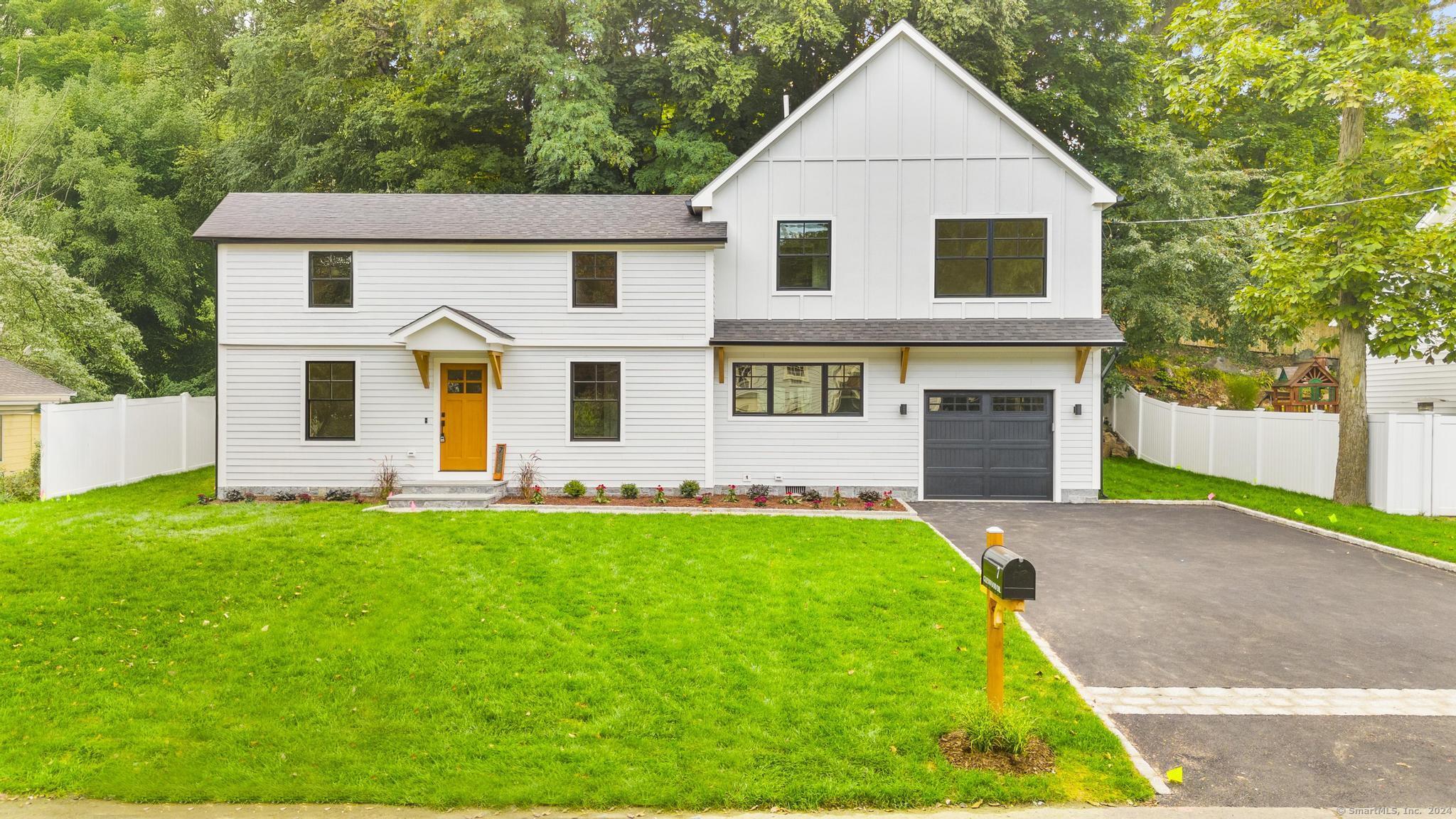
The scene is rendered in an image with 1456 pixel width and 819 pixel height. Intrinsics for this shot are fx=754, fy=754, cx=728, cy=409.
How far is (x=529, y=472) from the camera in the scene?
548 inches

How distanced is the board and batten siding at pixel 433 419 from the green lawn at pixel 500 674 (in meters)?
4.37

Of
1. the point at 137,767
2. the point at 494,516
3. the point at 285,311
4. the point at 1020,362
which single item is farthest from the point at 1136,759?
the point at 285,311

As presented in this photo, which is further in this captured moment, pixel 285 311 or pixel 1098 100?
pixel 1098 100

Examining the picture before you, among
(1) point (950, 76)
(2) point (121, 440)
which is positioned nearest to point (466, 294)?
(2) point (121, 440)

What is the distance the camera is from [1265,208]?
1438 cm

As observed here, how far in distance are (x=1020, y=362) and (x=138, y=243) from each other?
2588cm

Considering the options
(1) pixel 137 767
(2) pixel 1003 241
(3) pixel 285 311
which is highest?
(2) pixel 1003 241

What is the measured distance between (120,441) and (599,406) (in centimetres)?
960

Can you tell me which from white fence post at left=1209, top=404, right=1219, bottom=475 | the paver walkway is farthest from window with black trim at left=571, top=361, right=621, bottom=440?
white fence post at left=1209, top=404, right=1219, bottom=475

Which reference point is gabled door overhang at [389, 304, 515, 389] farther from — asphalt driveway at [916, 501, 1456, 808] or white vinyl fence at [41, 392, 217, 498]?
asphalt driveway at [916, 501, 1456, 808]

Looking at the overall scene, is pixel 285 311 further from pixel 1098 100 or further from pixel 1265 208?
pixel 1098 100

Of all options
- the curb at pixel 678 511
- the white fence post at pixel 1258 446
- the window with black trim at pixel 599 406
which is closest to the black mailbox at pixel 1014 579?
the curb at pixel 678 511

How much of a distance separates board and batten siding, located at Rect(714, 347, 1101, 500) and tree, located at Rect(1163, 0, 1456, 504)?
142 inches

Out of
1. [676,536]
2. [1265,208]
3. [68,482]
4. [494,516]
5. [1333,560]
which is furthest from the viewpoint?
[1265,208]
